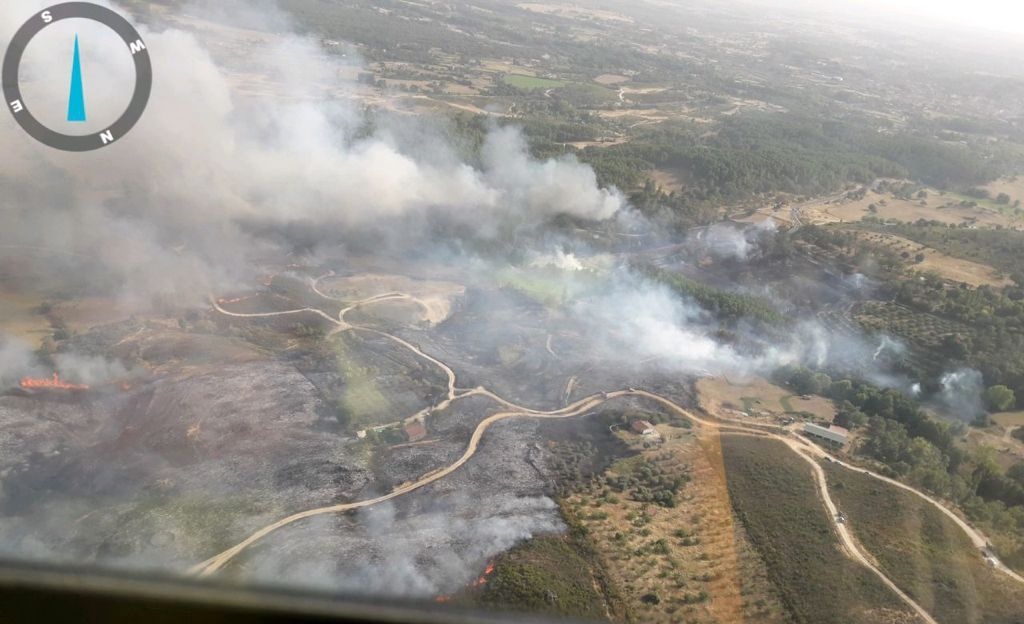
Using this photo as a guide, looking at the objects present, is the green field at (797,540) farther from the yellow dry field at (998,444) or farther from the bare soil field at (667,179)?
the bare soil field at (667,179)

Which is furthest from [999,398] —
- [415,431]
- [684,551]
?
[415,431]

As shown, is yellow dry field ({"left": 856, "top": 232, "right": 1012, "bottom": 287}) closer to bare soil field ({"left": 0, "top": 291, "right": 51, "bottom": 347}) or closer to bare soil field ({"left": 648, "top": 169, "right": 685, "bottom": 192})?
bare soil field ({"left": 648, "top": 169, "right": 685, "bottom": 192})

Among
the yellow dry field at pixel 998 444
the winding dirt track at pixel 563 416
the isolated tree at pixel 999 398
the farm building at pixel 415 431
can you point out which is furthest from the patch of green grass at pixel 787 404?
the farm building at pixel 415 431

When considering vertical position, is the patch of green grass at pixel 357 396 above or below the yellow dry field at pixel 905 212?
below

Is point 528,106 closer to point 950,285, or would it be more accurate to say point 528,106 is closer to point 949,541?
point 950,285

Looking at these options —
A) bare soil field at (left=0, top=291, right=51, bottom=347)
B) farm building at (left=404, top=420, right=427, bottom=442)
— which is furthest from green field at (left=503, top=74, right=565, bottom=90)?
farm building at (left=404, top=420, right=427, bottom=442)

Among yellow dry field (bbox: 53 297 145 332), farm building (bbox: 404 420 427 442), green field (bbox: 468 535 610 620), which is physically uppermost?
yellow dry field (bbox: 53 297 145 332)

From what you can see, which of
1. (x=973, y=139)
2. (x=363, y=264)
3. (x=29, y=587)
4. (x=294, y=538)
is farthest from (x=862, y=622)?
(x=973, y=139)
